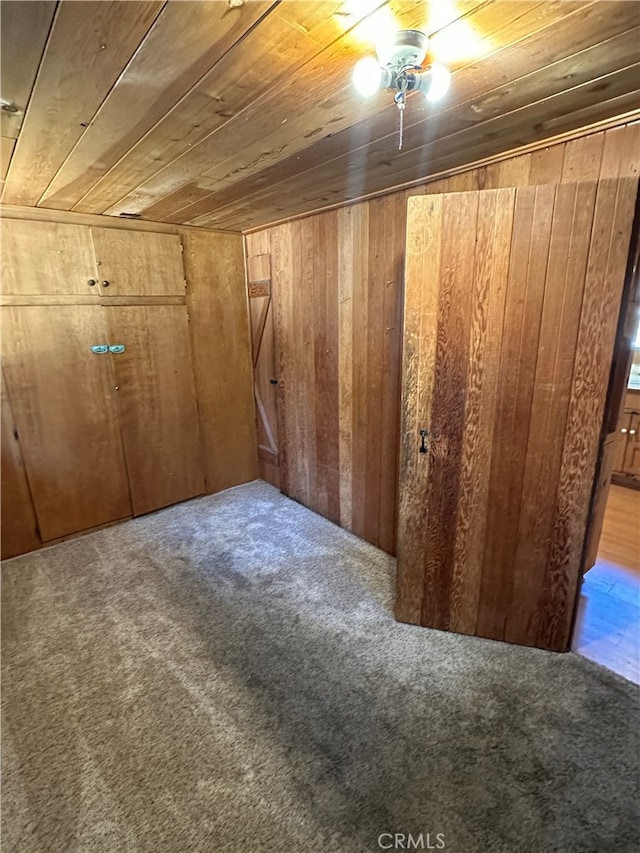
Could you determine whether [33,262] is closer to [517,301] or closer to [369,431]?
[369,431]

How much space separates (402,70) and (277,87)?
15.3 inches

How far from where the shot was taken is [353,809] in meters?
1.38

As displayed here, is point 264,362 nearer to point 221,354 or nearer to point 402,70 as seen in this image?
point 221,354

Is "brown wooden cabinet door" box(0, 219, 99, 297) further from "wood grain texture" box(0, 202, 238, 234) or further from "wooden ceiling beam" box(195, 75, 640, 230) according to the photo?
"wooden ceiling beam" box(195, 75, 640, 230)

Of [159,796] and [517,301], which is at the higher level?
[517,301]

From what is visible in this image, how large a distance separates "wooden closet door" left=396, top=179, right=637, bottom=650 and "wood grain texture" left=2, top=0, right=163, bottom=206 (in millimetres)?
1153

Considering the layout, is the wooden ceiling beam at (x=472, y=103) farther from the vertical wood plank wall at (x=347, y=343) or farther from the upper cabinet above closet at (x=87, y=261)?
the upper cabinet above closet at (x=87, y=261)

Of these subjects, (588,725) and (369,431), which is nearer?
(588,725)

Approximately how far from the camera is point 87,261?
289 centimetres

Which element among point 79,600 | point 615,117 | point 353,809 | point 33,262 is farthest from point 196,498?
point 615,117

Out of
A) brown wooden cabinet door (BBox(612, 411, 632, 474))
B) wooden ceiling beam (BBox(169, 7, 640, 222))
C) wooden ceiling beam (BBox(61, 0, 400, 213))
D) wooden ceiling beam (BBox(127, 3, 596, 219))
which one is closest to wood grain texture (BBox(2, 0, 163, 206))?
wooden ceiling beam (BBox(61, 0, 400, 213))

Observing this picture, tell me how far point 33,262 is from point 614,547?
4.45 metres

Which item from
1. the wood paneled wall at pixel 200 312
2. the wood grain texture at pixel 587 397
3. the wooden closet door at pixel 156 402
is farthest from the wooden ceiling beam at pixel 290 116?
the wooden closet door at pixel 156 402

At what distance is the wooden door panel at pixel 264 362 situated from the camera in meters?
3.53
